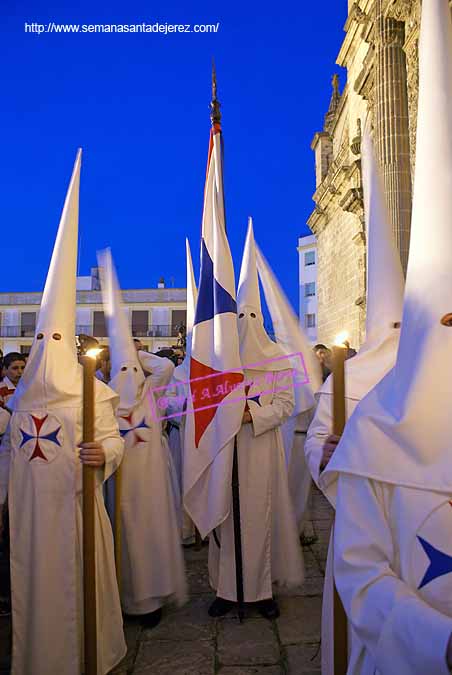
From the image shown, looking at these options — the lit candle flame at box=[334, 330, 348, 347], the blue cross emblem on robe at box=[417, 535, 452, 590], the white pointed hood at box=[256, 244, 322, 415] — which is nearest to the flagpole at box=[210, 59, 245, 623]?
the white pointed hood at box=[256, 244, 322, 415]

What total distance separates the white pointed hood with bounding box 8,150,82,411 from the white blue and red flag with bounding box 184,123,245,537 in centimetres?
103

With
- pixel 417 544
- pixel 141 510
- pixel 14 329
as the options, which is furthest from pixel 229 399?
pixel 14 329

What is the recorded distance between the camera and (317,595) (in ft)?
13.2

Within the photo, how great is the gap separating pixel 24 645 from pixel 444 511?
95.2 inches

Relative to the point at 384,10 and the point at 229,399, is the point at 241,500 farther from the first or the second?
the point at 384,10

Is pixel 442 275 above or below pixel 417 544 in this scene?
above

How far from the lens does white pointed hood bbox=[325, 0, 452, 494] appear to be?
1.38 meters

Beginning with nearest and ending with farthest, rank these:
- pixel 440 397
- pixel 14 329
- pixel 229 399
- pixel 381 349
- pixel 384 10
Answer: pixel 440 397, pixel 381 349, pixel 229 399, pixel 384 10, pixel 14 329

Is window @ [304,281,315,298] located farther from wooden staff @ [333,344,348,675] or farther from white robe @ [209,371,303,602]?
wooden staff @ [333,344,348,675]

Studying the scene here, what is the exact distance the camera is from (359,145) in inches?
566

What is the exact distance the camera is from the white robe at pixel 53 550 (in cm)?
277

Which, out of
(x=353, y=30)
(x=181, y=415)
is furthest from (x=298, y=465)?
(x=353, y=30)

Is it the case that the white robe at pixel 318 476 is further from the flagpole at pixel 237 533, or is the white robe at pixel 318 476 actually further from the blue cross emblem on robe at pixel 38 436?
the blue cross emblem on robe at pixel 38 436

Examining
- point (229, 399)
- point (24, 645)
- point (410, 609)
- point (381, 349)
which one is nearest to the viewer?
point (410, 609)
